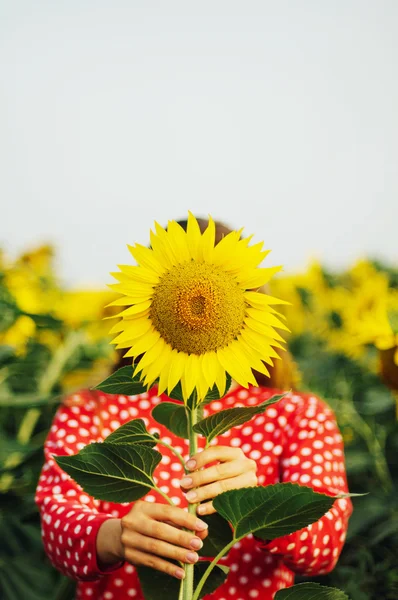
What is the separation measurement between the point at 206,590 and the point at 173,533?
8cm

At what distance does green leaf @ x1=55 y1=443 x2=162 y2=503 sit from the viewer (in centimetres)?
67

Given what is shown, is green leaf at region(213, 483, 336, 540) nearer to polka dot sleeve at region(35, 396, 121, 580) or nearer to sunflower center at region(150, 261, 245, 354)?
sunflower center at region(150, 261, 245, 354)

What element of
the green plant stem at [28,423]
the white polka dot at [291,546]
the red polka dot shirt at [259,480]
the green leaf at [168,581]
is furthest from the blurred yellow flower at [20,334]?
the green leaf at [168,581]

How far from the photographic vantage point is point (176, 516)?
2.41 ft

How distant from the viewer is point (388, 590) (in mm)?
1915

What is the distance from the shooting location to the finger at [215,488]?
72cm

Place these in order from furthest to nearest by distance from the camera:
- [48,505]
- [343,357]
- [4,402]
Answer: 1. [343,357]
2. [4,402]
3. [48,505]

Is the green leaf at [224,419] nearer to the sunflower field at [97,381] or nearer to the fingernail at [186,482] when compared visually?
the fingernail at [186,482]

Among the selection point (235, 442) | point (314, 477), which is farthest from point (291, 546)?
point (235, 442)

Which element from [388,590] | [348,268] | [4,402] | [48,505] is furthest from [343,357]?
[48,505]

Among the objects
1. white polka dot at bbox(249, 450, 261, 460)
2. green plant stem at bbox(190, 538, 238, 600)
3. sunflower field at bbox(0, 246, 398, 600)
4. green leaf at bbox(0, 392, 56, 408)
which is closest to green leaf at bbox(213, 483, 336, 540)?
green plant stem at bbox(190, 538, 238, 600)

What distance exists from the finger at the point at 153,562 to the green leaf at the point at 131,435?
0.15 m

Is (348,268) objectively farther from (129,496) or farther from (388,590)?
(129,496)

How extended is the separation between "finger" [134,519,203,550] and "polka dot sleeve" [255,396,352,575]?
254 millimetres
